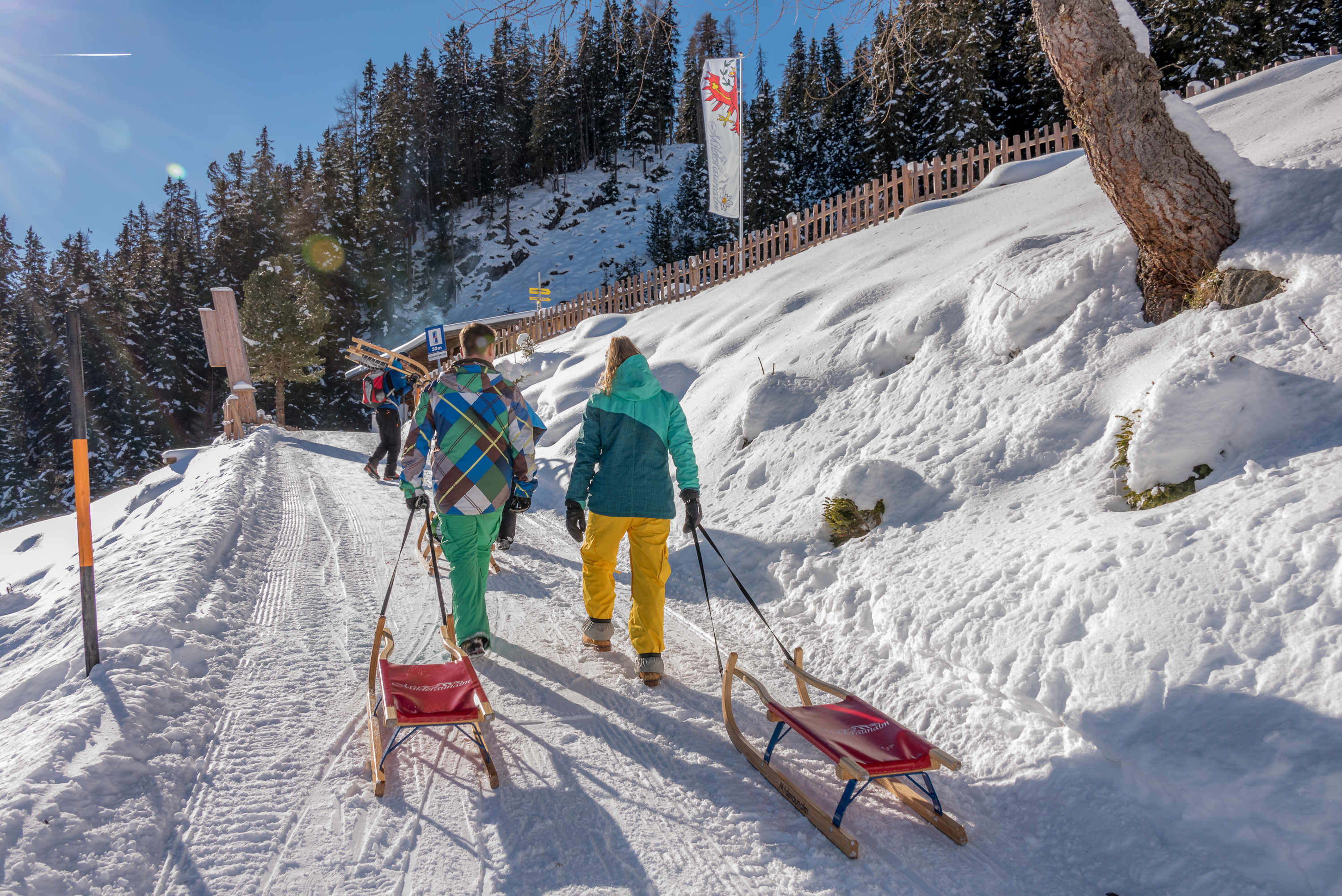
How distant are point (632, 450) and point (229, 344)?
1635 centimetres

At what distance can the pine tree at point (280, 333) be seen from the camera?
88.8 feet

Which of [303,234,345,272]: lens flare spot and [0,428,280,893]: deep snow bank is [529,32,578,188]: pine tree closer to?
[303,234,345,272]: lens flare spot

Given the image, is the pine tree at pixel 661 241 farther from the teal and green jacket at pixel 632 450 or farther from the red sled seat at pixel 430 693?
the red sled seat at pixel 430 693

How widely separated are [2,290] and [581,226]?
36391 millimetres

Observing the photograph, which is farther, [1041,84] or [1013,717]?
[1041,84]

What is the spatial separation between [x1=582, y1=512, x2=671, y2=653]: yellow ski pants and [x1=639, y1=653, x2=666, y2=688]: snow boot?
31 mm

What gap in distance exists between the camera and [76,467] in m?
2.89

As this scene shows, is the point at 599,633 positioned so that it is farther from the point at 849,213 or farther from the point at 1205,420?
the point at 849,213

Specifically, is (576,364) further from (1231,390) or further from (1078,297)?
(1231,390)

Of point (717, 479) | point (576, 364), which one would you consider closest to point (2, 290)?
point (576, 364)

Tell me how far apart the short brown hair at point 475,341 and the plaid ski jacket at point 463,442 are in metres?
0.05

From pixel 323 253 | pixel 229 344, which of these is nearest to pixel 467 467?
pixel 229 344

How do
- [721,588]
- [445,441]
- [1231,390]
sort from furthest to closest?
[721,588], [445,441], [1231,390]

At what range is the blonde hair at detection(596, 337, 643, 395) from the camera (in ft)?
12.1
